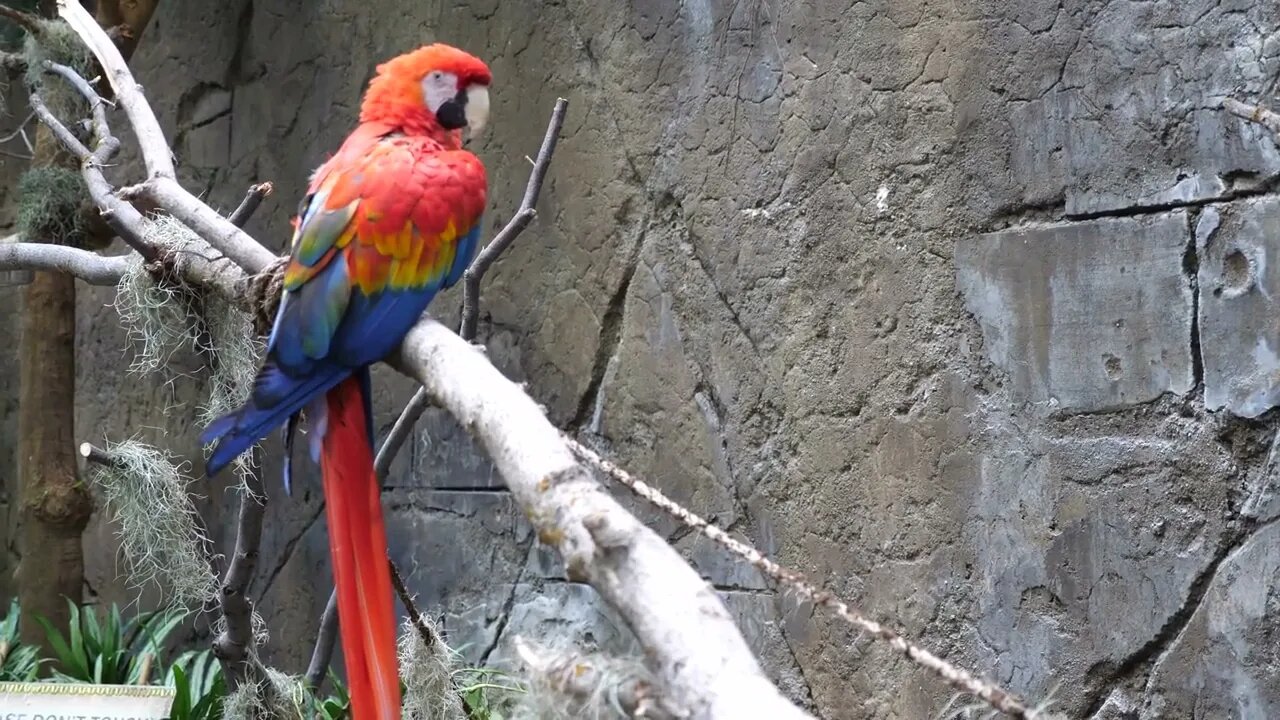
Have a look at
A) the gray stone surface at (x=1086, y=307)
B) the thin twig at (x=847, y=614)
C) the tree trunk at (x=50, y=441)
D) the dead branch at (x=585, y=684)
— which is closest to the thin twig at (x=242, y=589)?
the thin twig at (x=847, y=614)

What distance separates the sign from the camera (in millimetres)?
1721

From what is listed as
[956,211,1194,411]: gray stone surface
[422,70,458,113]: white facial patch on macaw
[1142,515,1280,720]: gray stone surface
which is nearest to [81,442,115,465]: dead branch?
[422,70,458,113]: white facial patch on macaw

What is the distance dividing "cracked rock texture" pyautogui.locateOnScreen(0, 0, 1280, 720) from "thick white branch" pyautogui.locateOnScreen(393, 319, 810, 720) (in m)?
0.61

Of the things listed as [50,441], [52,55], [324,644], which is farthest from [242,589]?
[52,55]

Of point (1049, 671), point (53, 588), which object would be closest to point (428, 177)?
point (1049, 671)

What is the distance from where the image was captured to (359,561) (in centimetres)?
101

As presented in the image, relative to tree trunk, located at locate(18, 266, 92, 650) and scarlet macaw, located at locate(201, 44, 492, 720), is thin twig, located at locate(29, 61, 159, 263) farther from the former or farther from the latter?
tree trunk, located at locate(18, 266, 92, 650)

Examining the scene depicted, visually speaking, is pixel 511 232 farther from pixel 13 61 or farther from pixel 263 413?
pixel 13 61

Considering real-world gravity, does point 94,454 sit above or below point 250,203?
below

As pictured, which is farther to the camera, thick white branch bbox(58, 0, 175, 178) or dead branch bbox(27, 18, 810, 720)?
thick white branch bbox(58, 0, 175, 178)

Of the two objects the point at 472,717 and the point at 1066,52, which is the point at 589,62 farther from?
the point at 472,717

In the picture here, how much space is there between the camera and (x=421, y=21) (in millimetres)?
2545

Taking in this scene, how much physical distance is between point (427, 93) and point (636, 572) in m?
0.84

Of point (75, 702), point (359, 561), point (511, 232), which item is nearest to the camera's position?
point (359, 561)
